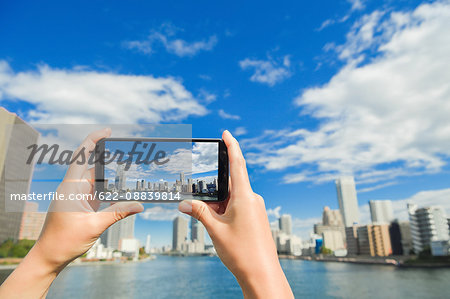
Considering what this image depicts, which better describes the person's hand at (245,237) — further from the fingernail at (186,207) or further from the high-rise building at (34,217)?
the high-rise building at (34,217)

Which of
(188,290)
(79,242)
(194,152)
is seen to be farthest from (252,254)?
(188,290)

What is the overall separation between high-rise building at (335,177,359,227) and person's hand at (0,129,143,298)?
121244mm

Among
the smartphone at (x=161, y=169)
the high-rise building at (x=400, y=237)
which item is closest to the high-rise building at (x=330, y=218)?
the high-rise building at (x=400, y=237)

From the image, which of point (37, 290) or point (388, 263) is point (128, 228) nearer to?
point (388, 263)

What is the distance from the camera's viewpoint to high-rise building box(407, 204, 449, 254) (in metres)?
49.1

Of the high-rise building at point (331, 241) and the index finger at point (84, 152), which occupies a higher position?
the index finger at point (84, 152)

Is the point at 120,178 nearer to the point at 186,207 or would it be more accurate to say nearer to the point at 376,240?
the point at 186,207

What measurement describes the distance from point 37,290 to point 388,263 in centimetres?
6537

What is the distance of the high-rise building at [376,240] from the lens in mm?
55000

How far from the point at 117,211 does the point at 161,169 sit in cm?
35

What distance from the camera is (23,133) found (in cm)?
3550

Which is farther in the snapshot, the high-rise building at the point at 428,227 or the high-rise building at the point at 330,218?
the high-rise building at the point at 330,218

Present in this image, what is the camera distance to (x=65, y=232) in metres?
1.18

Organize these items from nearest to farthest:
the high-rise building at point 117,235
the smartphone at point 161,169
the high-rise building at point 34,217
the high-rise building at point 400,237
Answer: the smartphone at point 161,169
the high-rise building at point 34,217
the high-rise building at point 400,237
the high-rise building at point 117,235
